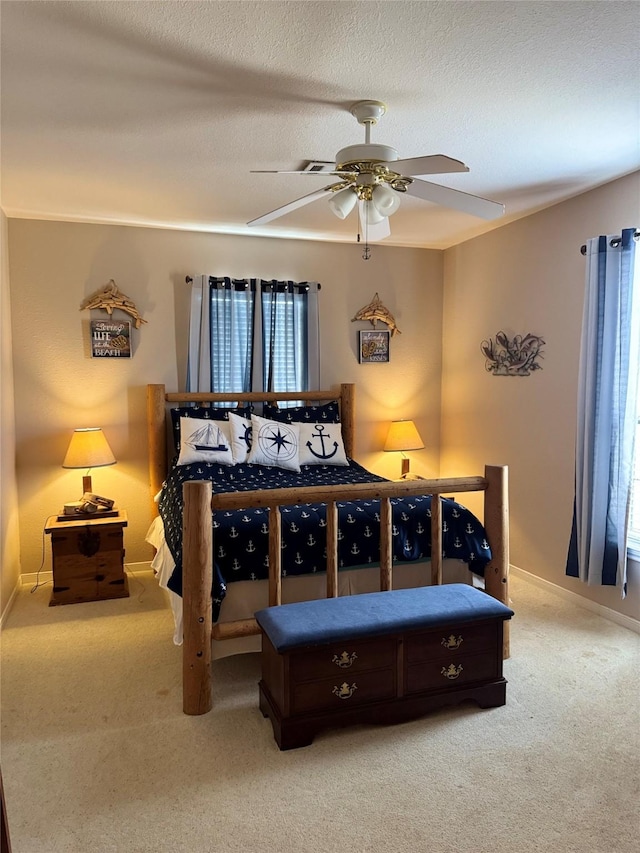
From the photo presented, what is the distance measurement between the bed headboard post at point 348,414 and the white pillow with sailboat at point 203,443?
1059 millimetres

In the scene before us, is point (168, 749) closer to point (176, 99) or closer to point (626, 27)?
point (176, 99)

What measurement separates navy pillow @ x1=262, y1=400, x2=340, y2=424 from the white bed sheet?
156cm

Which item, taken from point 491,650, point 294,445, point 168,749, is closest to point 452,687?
point 491,650

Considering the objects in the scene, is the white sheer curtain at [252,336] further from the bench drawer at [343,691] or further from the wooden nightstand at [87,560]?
the bench drawer at [343,691]

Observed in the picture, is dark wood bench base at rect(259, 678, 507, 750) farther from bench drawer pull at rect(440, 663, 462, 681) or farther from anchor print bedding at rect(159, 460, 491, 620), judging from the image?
anchor print bedding at rect(159, 460, 491, 620)

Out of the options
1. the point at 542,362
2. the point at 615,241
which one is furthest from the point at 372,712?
the point at 615,241

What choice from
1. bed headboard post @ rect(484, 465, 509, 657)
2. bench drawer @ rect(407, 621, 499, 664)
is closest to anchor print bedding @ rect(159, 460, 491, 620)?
bed headboard post @ rect(484, 465, 509, 657)

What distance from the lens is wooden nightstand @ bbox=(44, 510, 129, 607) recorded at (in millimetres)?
3832

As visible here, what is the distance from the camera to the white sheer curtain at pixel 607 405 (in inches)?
130

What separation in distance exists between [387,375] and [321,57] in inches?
127

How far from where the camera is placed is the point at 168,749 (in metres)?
2.31

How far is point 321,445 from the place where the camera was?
436cm

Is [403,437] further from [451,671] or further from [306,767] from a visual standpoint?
[306,767]

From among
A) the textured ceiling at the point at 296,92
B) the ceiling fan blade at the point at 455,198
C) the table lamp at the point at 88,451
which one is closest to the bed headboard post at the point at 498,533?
the ceiling fan blade at the point at 455,198
